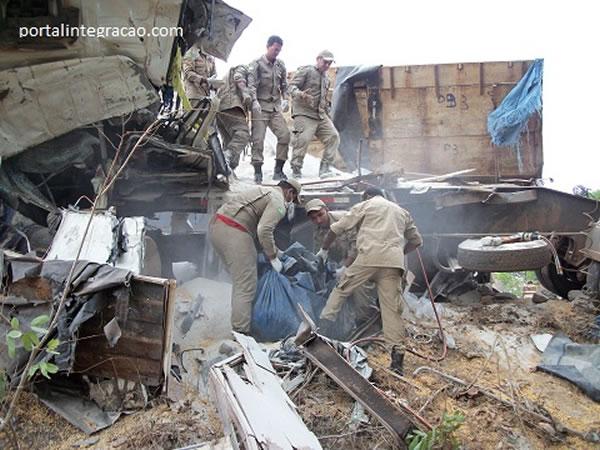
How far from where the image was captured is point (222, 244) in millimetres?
5078

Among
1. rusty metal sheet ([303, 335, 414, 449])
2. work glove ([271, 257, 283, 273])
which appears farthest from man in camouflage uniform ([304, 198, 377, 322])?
rusty metal sheet ([303, 335, 414, 449])

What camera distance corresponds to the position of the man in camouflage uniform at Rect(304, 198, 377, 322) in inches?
207

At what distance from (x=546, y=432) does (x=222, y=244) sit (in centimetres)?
305

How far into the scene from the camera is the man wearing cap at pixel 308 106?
7.89 m

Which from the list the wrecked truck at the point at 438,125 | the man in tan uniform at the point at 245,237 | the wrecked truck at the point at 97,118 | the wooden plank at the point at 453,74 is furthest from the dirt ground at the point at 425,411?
the wooden plank at the point at 453,74

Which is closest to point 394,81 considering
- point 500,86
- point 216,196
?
point 500,86

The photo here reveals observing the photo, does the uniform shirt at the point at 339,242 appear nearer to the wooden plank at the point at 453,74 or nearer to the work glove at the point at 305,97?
the work glove at the point at 305,97

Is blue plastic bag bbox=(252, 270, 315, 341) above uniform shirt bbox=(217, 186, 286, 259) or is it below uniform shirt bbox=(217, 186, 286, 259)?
below

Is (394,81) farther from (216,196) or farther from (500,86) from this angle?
(216,196)

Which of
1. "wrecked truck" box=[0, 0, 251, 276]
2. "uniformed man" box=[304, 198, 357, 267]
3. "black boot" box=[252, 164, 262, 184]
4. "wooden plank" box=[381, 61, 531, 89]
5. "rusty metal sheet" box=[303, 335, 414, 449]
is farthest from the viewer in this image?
"wooden plank" box=[381, 61, 531, 89]

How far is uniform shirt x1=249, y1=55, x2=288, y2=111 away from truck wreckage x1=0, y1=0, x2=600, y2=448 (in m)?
0.67

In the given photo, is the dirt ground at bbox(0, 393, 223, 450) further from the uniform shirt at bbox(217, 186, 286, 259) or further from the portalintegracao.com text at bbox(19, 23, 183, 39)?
the portalintegracao.com text at bbox(19, 23, 183, 39)

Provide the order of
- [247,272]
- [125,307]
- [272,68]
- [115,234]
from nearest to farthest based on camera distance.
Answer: [125,307] < [115,234] < [247,272] < [272,68]

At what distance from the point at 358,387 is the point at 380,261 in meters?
1.46
